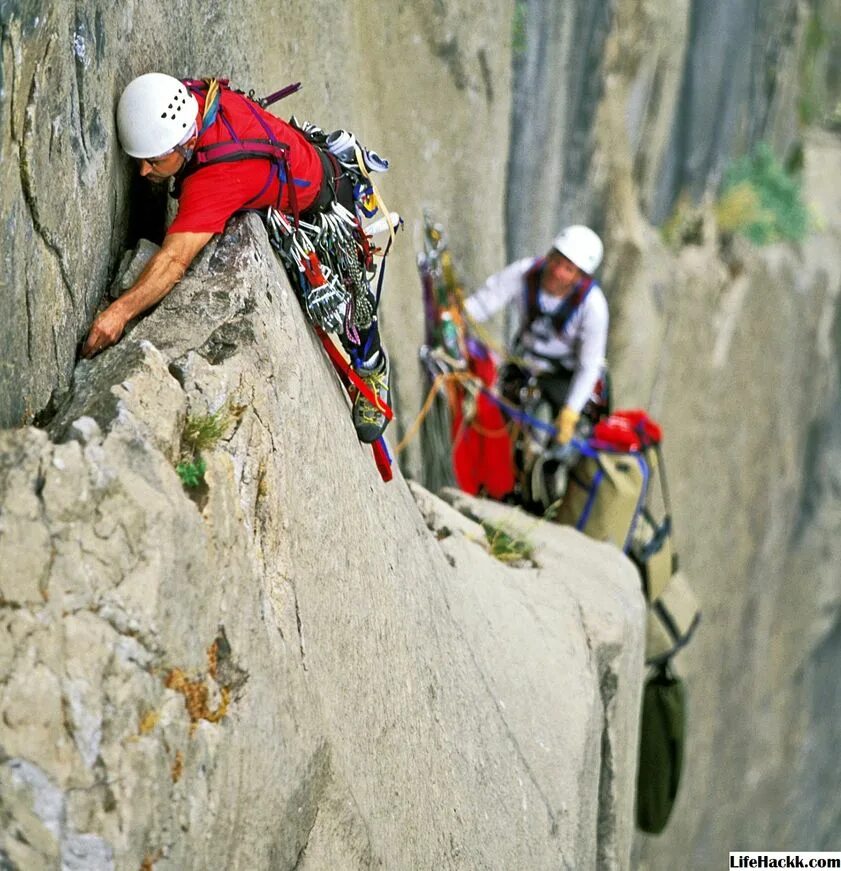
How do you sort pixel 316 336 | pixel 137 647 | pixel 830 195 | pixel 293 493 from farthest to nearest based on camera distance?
pixel 830 195 < pixel 316 336 < pixel 293 493 < pixel 137 647

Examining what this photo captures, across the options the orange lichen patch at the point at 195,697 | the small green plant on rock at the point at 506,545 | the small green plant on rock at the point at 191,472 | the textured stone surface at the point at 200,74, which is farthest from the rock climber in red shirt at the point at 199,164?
the small green plant on rock at the point at 506,545

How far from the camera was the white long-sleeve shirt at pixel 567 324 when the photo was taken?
7.34 m

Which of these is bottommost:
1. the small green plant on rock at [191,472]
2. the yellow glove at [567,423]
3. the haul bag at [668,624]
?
the haul bag at [668,624]

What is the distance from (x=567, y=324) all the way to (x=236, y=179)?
3.72 meters

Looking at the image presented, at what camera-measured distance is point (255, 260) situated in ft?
13.0

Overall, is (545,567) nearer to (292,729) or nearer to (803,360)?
(292,729)

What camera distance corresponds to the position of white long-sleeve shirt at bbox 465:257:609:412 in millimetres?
7336

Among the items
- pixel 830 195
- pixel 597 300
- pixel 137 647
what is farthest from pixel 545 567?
pixel 830 195

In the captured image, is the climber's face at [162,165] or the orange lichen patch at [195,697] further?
the climber's face at [162,165]

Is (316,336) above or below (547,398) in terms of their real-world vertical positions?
above

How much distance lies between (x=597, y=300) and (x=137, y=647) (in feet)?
16.2

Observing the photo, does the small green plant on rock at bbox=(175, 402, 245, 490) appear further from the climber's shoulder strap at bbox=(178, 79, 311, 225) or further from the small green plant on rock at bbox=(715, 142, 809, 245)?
the small green plant on rock at bbox=(715, 142, 809, 245)

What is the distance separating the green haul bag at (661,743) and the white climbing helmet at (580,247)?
10.3 ft

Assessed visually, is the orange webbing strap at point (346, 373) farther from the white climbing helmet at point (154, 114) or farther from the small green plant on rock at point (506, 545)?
the small green plant on rock at point (506, 545)
